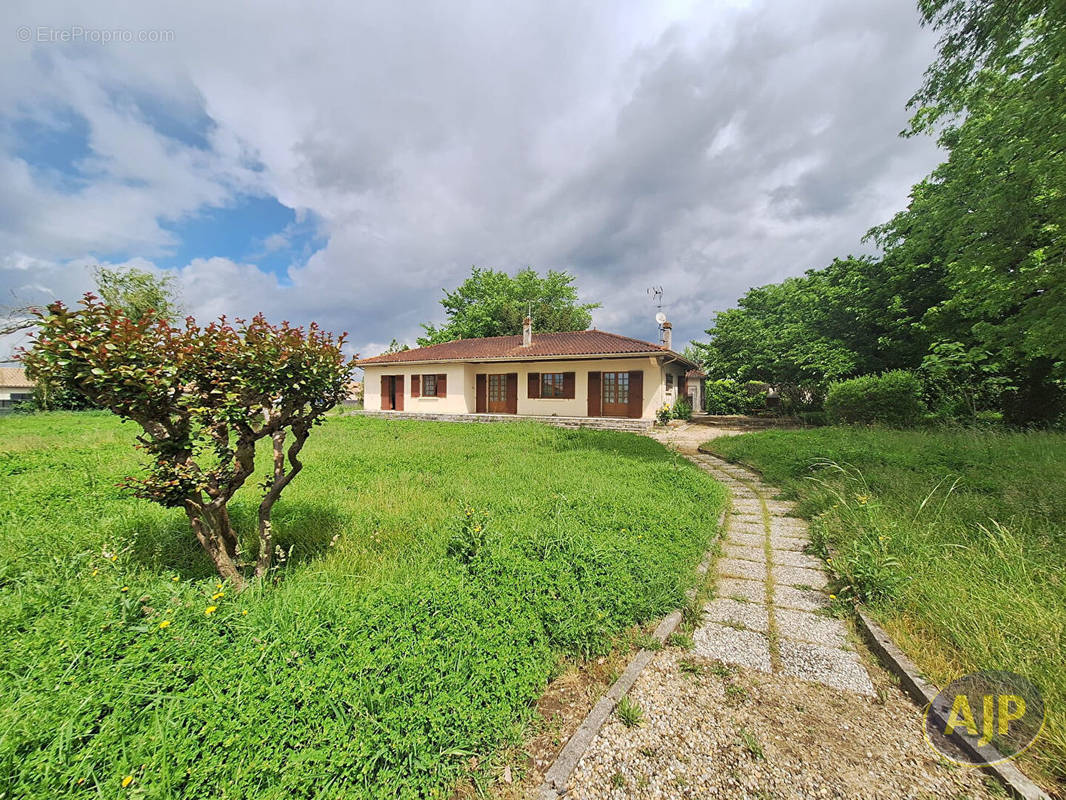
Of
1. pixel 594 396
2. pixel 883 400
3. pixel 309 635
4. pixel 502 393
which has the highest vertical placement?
pixel 502 393

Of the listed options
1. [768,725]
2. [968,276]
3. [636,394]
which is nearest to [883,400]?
[968,276]

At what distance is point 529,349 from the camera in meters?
16.9

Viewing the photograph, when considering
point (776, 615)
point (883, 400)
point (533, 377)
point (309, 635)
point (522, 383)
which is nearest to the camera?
point (309, 635)

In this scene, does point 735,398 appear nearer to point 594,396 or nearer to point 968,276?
point 594,396

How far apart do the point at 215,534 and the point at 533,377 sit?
13.8m

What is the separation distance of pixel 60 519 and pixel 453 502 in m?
3.74

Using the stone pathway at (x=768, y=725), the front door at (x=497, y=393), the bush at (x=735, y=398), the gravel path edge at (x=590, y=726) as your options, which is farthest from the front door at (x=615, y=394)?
the gravel path edge at (x=590, y=726)

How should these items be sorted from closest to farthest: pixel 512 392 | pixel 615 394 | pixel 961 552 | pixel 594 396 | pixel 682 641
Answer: pixel 682 641
pixel 961 552
pixel 615 394
pixel 594 396
pixel 512 392

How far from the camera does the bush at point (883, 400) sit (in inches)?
428

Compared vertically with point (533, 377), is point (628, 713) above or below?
below

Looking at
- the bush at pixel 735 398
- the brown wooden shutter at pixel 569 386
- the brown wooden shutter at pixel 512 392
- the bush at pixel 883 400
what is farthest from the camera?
the bush at pixel 735 398

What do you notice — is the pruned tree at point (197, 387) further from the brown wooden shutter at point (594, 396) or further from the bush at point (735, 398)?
the bush at point (735, 398)

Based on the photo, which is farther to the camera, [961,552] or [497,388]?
[497,388]

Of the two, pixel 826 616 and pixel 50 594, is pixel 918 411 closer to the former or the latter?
pixel 826 616
